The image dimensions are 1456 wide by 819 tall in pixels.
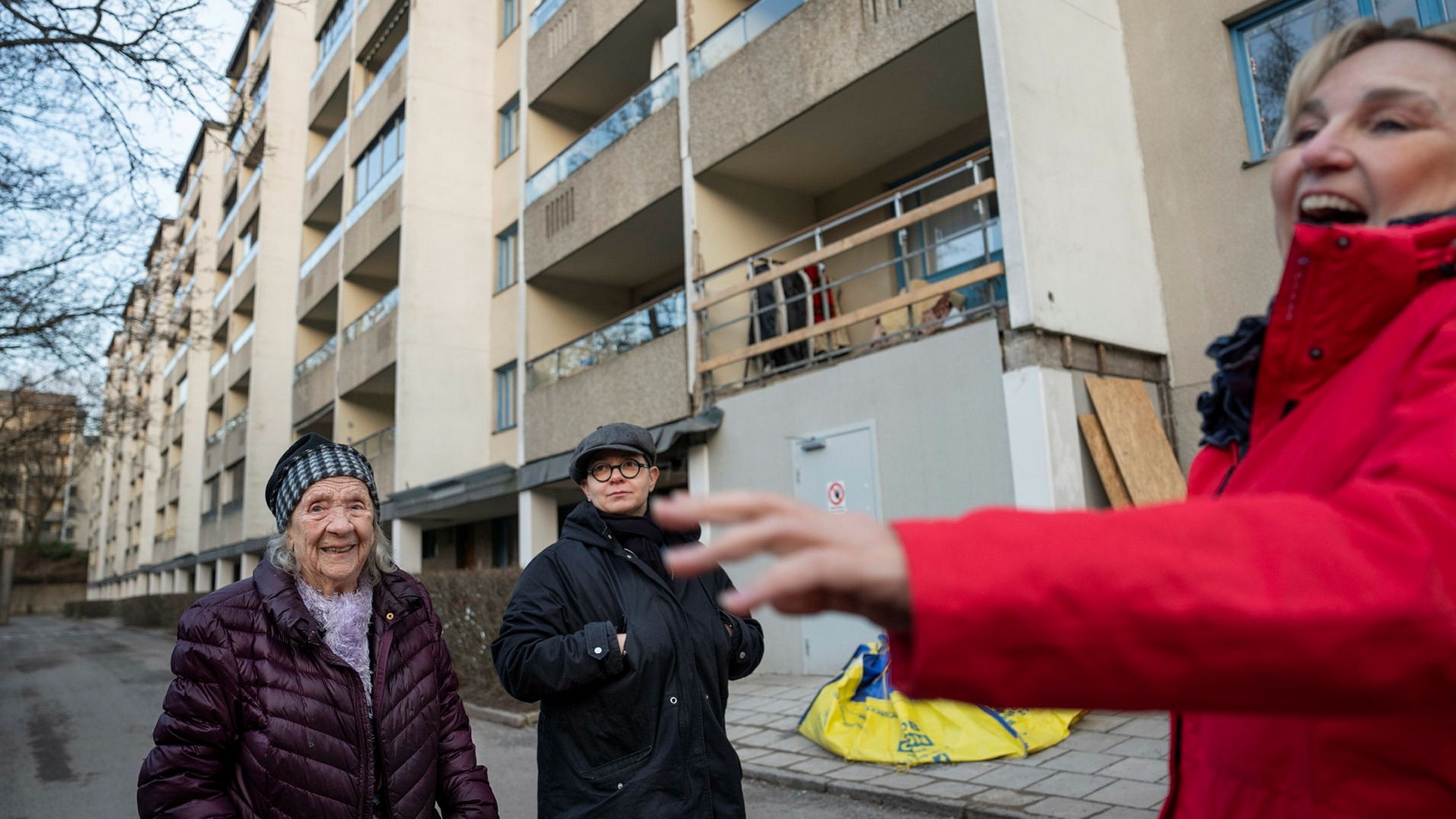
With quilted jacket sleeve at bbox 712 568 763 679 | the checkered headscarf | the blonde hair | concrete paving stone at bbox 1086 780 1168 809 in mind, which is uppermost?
the blonde hair

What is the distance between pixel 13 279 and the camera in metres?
11.7

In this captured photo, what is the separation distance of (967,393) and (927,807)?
173 inches

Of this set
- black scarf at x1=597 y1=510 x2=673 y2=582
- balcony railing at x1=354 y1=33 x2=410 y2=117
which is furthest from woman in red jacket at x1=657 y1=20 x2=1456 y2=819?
balcony railing at x1=354 y1=33 x2=410 y2=117

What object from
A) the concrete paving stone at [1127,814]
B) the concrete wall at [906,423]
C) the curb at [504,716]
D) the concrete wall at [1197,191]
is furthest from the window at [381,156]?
the concrete paving stone at [1127,814]

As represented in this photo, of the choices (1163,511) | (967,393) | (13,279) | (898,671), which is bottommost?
(898,671)

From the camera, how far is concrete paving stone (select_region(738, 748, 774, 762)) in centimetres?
687

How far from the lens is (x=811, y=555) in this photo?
0.65 meters

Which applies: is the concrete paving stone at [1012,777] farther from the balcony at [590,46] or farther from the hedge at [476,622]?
the balcony at [590,46]

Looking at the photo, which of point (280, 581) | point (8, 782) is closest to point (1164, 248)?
point (280, 581)

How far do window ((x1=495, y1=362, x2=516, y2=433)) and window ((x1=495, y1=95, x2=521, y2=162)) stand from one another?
476cm

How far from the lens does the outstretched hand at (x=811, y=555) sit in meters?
0.64

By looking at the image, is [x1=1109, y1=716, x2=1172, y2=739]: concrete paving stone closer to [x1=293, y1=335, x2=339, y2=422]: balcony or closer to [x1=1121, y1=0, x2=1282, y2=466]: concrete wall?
[x1=1121, y1=0, x2=1282, y2=466]: concrete wall

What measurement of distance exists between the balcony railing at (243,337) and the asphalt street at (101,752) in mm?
15341

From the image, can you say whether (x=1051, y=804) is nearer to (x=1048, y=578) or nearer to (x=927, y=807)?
(x=927, y=807)
